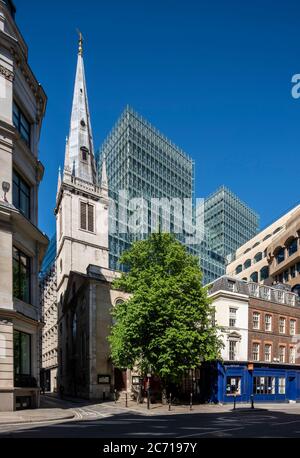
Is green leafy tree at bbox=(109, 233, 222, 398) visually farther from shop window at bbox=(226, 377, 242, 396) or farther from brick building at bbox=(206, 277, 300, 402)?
shop window at bbox=(226, 377, 242, 396)

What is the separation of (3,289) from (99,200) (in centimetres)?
4468

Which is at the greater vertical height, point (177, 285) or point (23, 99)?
point (23, 99)

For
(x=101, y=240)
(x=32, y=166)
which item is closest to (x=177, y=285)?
(x=32, y=166)

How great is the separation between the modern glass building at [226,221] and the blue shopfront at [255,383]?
97.7 m

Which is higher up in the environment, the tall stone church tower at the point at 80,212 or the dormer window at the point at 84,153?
the dormer window at the point at 84,153

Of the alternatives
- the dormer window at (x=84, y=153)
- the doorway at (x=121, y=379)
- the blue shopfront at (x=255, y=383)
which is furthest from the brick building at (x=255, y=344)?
the dormer window at (x=84, y=153)

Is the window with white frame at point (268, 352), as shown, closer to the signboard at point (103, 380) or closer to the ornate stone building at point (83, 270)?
the ornate stone building at point (83, 270)

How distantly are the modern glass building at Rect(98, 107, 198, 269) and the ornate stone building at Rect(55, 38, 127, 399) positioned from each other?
23706mm

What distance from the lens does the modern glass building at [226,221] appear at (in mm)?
145875

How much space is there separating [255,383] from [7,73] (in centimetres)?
3281

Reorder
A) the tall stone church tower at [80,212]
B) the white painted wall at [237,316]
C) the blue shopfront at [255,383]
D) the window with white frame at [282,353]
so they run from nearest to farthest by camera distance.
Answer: the blue shopfront at [255,383] → the white painted wall at [237,316] → the window with white frame at [282,353] → the tall stone church tower at [80,212]

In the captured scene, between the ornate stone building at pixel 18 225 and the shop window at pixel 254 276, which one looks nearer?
the ornate stone building at pixel 18 225
